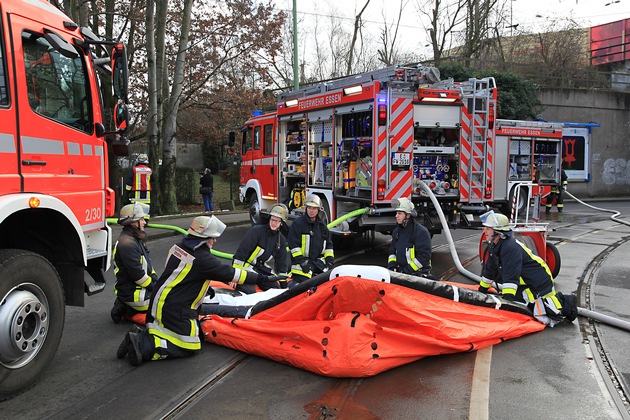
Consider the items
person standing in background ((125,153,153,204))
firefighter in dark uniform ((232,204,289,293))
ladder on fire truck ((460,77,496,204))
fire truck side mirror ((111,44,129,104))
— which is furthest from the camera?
person standing in background ((125,153,153,204))

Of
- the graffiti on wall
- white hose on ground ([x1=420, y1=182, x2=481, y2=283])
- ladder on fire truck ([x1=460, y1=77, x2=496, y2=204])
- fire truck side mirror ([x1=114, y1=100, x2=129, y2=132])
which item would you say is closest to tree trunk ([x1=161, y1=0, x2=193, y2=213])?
ladder on fire truck ([x1=460, y1=77, x2=496, y2=204])

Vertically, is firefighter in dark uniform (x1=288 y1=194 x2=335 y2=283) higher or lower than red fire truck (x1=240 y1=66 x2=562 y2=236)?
lower

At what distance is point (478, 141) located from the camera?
32.7 ft

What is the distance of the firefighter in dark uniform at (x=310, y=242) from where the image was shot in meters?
7.35

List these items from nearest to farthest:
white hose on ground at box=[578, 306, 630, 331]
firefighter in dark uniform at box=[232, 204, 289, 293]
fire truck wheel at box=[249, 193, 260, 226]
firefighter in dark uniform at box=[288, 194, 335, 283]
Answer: white hose on ground at box=[578, 306, 630, 331] → firefighter in dark uniform at box=[232, 204, 289, 293] → firefighter in dark uniform at box=[288, 194, 335, 283] → fire truck wheel at box=[249, 193, 260, 226]

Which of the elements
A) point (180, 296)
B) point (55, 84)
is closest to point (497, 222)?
point (180, 296)

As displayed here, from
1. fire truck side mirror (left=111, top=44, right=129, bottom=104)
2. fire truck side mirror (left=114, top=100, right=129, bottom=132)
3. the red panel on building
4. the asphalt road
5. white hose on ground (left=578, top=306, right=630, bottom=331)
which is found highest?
the red panel on building

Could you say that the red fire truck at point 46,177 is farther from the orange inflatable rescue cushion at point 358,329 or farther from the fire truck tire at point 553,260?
the fire truck tire at point 553,260

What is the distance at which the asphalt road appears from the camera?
392 cm

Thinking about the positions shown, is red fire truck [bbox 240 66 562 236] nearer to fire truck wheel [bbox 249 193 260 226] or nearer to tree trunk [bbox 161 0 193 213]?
fire truck wheel [bbox 249 193 260 226]

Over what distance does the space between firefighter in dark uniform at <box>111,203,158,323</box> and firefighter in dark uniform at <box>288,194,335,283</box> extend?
1930 mm

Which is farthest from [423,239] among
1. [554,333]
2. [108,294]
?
[108,294]

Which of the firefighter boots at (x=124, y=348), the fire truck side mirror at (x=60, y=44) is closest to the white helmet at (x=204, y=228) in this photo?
the firefighter boots at (x=124, y=348)

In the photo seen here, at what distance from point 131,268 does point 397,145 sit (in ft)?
16.6
